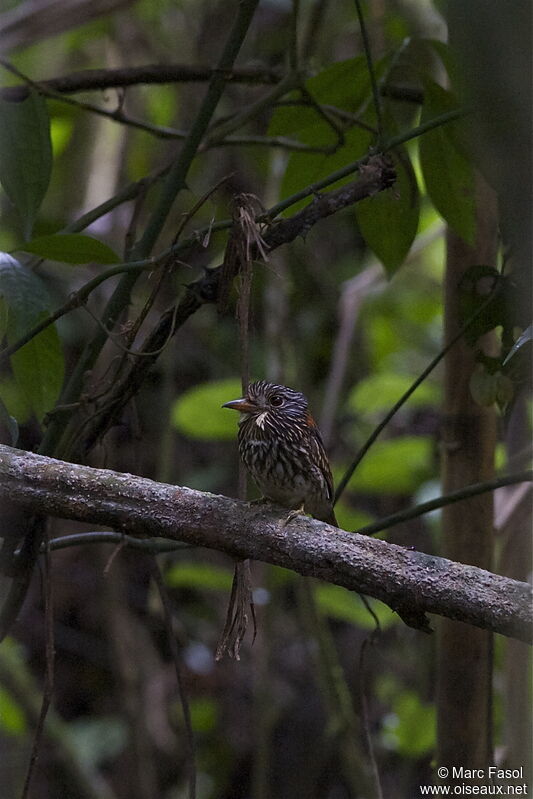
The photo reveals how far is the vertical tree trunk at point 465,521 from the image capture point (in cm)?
189

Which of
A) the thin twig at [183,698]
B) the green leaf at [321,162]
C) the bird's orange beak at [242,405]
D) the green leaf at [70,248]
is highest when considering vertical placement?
the green leaf at [321,162]

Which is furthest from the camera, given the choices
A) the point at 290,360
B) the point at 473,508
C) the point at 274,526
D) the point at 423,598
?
the point at 290,360

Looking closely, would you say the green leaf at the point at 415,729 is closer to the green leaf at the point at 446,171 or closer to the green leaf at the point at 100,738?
the green leaf at the point at 100,738

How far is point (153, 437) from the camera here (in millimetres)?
4480

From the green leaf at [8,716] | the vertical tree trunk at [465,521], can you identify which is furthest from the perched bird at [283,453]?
the green leaf at [8,716]

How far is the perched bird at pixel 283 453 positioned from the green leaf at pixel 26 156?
2.57ft

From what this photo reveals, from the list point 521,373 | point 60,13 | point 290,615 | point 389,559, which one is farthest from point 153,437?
point 389,559

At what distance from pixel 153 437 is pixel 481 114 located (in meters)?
4.21

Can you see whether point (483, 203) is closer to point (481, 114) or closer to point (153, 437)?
point (481, 114)

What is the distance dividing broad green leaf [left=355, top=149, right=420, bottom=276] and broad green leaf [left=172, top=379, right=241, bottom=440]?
3.06ft

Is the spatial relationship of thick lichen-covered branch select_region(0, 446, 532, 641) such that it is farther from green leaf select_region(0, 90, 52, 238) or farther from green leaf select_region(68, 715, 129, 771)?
green leaf select_region(68, 715, 129, 771)

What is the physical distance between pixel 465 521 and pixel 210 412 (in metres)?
1.09

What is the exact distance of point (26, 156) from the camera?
1.65 m

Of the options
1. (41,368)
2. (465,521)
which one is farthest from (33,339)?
(465,521)
